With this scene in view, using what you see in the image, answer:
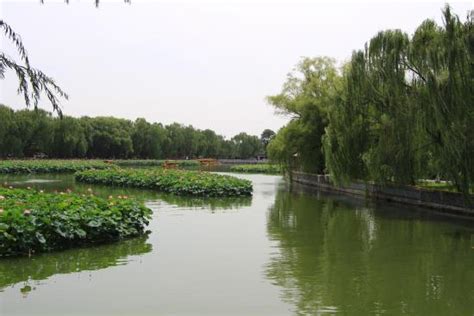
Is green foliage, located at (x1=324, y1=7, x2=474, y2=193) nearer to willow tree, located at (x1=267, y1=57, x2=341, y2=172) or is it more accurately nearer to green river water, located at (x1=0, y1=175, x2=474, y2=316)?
green river water, located at (x1=0, y1=175, x2=474, y2=316)

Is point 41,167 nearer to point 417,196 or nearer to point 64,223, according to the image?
point 417,196

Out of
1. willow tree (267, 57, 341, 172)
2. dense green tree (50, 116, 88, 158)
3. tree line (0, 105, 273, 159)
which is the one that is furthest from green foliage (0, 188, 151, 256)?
dense green tree (50, 116, 88, 158)

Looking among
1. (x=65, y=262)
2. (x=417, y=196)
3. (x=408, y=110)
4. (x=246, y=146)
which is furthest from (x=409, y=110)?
(x=246, y=146)

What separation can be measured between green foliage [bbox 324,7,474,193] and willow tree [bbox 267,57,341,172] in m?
7.40

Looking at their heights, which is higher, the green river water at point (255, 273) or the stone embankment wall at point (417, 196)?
the stone embankment wall at point (417, 196)

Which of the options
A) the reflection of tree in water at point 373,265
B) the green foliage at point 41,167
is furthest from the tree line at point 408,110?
the green foliage at point 41,167

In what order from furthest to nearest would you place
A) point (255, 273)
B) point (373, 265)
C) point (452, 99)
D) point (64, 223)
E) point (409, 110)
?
point (409, 110) < point (452, 99) < point (64, 223) < point (373, 265) < point (255, 273)

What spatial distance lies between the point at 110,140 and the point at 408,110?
2175 inches

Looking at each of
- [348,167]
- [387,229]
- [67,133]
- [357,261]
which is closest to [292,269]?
[357,261]

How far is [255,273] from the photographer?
25.3 ft

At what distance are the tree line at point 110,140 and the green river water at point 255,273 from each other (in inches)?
1318

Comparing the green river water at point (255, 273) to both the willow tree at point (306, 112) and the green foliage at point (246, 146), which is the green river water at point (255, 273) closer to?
the willow tree at point (306, 112)

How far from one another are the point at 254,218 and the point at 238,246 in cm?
450

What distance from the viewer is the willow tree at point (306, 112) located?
28031mm
